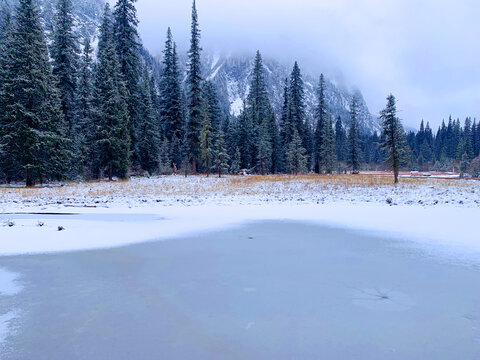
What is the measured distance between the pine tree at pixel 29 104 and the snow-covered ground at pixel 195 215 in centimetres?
806

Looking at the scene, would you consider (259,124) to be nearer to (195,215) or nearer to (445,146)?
(195,215)

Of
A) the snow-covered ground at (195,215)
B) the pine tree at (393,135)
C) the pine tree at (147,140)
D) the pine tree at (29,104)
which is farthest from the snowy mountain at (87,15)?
the snow-covered ground at (195,215)

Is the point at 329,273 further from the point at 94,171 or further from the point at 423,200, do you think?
the point at 94,171

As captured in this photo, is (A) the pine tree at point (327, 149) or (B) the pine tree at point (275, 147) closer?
(A) the pine tree at point (327, 149)

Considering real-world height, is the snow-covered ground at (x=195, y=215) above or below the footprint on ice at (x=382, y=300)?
above

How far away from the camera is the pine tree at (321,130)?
56.6 meters

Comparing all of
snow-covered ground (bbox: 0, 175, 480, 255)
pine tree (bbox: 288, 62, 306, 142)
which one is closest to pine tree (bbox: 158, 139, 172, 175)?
pine tree (bbox: 288, 62, 306, 142)

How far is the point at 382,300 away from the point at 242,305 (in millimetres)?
2063

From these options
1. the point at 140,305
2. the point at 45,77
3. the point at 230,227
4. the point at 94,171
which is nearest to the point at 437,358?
the point at 140,305

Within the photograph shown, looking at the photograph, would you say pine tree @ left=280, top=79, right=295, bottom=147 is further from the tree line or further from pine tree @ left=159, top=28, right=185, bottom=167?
pine tree @ left=159, top=28, right=185, bottom=167

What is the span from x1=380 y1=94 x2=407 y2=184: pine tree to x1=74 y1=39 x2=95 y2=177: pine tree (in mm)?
29596

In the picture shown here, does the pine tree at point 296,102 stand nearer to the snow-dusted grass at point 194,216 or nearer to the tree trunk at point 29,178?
the snow-dusted grass at point 194,216

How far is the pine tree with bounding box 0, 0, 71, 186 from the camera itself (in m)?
22.9

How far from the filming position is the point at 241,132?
182ft
